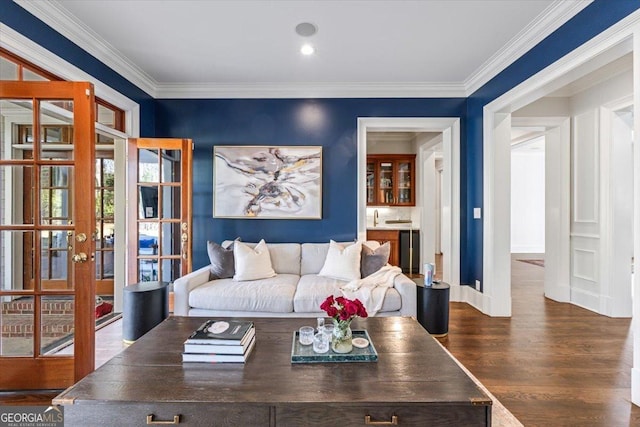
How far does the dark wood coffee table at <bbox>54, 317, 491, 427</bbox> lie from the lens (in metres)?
1.16

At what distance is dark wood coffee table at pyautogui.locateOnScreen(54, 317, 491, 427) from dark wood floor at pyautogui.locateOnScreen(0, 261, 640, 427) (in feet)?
3.70

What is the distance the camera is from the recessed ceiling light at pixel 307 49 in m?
3.21

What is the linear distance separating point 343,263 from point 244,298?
1068 millimetres

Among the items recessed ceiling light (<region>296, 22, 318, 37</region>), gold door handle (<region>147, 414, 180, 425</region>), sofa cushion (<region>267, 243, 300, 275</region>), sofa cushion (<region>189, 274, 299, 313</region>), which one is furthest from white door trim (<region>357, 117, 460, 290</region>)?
gold door handle (<region>147, 414, 180, 425</region>)

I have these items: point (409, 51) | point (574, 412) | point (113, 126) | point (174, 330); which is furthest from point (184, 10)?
point (574, 412)

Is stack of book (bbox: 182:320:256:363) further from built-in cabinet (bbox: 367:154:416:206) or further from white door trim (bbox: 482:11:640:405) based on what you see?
built-in cabinet (bbox: 367:154:416:206)

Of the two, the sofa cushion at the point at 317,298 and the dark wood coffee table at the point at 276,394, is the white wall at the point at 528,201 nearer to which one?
the sofa cushion at the point at 317,298

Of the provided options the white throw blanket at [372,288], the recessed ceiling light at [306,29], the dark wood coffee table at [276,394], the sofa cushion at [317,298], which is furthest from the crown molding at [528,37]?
the dark wood coffee table at [276,394]

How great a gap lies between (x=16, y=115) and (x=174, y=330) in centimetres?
189

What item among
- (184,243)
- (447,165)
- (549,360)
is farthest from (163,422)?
(447,165)

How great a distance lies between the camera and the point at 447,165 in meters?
4.55

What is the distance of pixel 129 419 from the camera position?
116 cm

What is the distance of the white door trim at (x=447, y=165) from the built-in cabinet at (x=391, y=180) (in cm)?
212

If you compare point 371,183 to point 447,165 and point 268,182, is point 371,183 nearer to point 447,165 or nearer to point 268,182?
point 447,165
